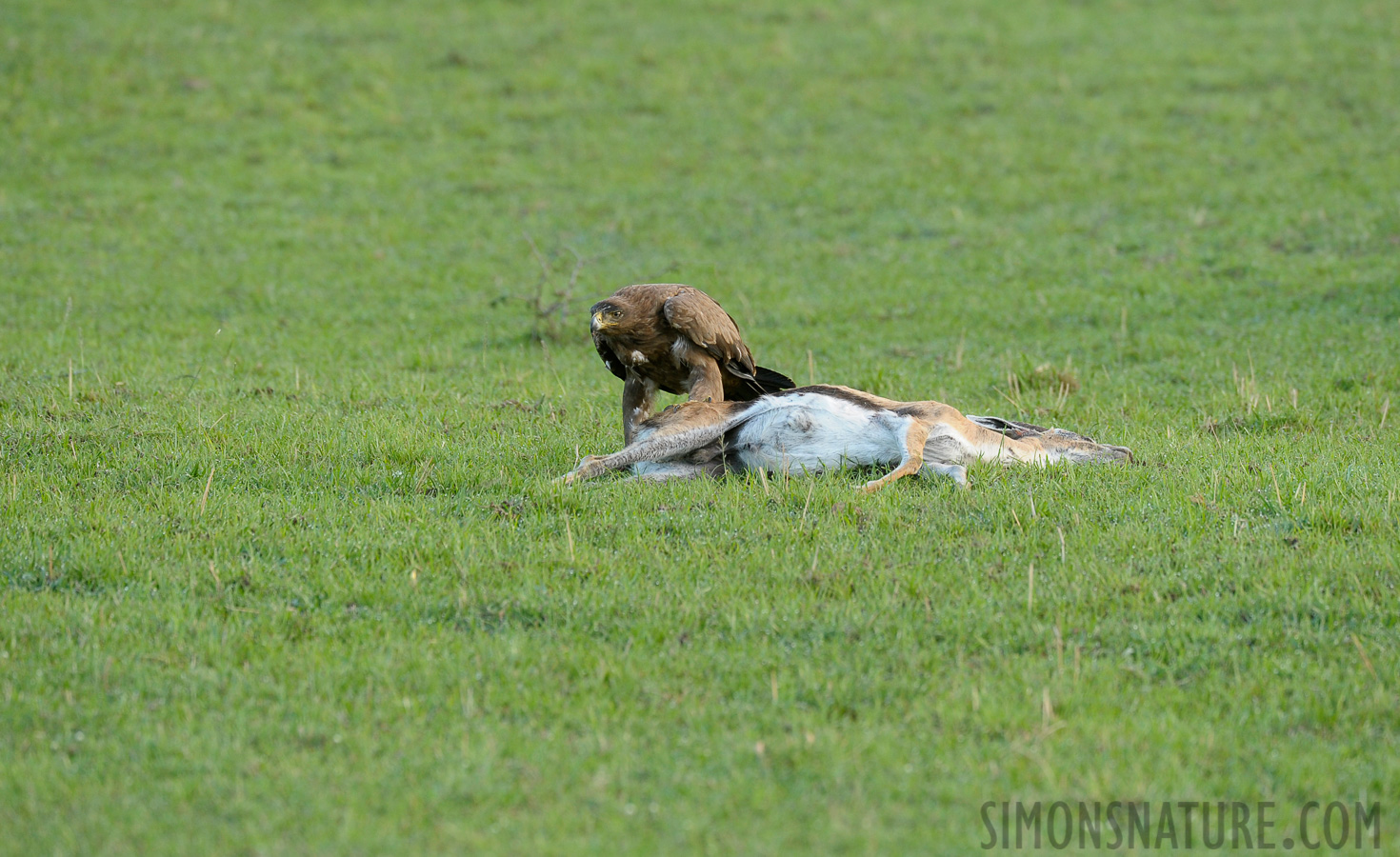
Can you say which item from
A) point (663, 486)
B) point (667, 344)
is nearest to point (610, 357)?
point (667, 344)

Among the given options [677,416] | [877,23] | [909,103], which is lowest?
[677,416]

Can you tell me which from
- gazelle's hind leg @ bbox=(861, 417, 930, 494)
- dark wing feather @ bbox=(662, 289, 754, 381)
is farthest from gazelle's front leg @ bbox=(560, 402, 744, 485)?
gazelle's hind leg @ bbox=(861, 417, 930, 494)

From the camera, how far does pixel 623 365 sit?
814cm

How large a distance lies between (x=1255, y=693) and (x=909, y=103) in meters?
18.4

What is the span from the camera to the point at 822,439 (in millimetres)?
7816

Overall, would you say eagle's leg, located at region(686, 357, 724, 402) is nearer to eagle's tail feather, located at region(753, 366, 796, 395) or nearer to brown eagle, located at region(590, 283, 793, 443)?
brown eagle, located at region(590, 283, 793, 443)

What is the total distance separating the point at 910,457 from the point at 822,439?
1.95 feet

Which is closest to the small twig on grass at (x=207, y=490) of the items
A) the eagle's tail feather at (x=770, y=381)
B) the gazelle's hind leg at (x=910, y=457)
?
the eagle's tail feather at (x=770, y=381)

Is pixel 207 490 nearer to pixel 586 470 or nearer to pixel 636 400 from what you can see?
pixel 586 470

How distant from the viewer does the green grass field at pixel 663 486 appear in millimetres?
4633

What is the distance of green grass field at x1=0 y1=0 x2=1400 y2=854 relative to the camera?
182 inches

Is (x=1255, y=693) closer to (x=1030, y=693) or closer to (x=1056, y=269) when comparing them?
(x=1030, y=693)

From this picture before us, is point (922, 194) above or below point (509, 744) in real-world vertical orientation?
above

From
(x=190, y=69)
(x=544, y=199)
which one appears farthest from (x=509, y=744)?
(x=190, y=69)
